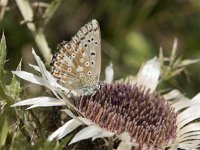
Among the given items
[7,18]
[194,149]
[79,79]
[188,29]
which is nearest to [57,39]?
[7,18]

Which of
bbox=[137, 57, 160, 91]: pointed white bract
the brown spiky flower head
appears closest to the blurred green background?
bbox=[137, 57, 160, 91]: pointed white bract

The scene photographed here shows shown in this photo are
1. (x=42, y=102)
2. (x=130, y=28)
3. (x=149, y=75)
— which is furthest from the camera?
(x=130, y=28)

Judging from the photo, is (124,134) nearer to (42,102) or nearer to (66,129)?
(66,129)

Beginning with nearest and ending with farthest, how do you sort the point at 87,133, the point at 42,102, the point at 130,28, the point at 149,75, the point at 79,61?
1. the point at 87,133
2. the point at 42,102
3. the point at 79,61
4. the point at 149,75
5. the point at 130,28

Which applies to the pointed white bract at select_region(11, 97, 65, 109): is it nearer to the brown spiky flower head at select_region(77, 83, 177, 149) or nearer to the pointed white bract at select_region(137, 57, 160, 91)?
the brown spiky flower head at select_region(77, 83, 177, 149)

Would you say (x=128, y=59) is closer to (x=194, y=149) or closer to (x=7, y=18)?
(x=7, y=18)

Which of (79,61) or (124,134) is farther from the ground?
(79,61)

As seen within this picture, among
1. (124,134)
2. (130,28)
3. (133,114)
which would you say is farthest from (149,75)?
(130,28)
